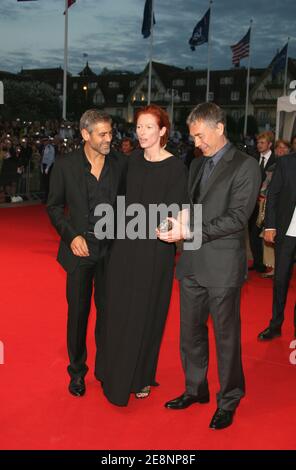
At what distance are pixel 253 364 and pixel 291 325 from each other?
134 cm

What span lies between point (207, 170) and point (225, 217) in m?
0.40

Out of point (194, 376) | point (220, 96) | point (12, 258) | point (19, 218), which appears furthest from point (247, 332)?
point (220, 96)

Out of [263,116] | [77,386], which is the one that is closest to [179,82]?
[263,116]

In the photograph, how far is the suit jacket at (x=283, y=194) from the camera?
5.96m

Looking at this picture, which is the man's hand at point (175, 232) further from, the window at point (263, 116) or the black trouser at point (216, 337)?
the window at point (263, 116)

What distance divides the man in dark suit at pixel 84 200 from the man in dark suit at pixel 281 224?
6.78 ft

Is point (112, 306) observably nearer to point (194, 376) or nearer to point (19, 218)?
point (194, 376)

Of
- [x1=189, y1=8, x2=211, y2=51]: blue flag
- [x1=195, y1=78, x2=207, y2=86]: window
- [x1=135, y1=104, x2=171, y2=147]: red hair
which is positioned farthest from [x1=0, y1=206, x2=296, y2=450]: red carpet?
[x1=195, y1=78, x2=207, y2=86]: window

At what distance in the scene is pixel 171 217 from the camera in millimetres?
4047

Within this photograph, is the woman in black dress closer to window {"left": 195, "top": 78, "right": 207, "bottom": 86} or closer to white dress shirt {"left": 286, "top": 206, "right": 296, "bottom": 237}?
white dress shirt {"left": 286, "top": 206, "right": 296, "bottom": 237}

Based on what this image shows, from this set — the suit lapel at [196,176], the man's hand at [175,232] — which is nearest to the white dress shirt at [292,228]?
the suit lapel at [196,176]

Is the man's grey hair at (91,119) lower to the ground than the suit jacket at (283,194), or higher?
higher

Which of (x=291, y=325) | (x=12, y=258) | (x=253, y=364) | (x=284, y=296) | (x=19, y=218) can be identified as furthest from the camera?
(x=19, y=218)

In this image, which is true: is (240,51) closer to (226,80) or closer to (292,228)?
(292,228)
